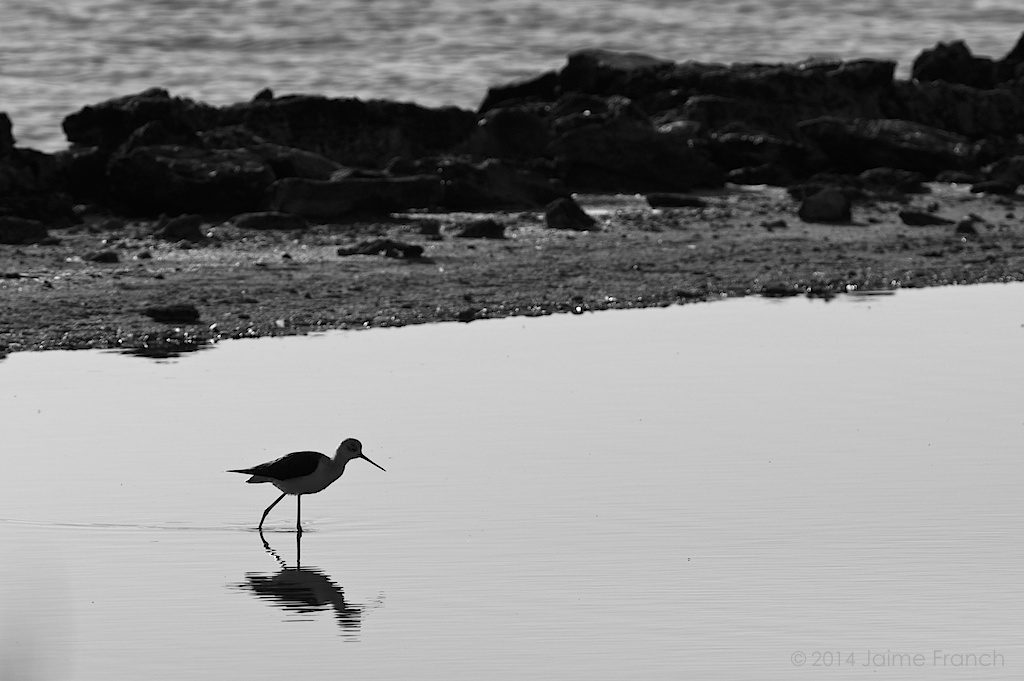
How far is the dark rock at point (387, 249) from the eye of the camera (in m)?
19.6

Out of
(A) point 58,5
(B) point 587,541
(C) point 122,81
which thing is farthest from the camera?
(A) point 58,5

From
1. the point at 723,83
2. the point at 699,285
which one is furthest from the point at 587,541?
the point at 723,83

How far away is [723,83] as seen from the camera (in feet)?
107

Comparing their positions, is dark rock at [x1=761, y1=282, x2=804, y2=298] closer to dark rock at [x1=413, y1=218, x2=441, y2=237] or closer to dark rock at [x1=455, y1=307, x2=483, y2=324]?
dark rock at [x1=455, y1=307, x2=483, y2=324]

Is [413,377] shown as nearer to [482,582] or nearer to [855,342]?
[855,342]

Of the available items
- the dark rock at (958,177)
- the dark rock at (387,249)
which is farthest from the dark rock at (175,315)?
the dark rock at (958,177)

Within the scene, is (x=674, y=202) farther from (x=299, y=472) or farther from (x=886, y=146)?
(x=299, y=472)

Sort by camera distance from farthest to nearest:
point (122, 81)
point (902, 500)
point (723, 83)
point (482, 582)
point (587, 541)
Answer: point (122, 81) < point (723, 83) < point (902, 500) < point (587, 541) < point (482, 582)

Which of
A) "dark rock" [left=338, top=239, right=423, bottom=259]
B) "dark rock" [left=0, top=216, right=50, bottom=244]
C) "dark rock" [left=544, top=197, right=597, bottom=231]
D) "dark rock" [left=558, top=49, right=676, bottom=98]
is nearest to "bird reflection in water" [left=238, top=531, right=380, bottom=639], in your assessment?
"dark rock" [left=338, top=239, right=423, bottom=259]

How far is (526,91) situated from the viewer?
3544 centimetres

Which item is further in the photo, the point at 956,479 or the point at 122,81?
the point at 122,81

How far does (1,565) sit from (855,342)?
8.13m

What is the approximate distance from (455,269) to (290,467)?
9.29 m

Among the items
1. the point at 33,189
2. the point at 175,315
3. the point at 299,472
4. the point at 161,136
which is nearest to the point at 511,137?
the point at 161,136
